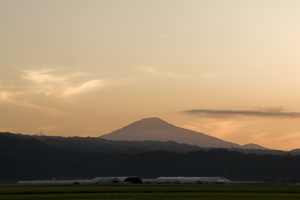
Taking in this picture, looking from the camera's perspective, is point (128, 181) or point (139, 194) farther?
point (128, 181)

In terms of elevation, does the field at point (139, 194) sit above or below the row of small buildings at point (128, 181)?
below

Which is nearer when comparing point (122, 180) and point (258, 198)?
point (258, 198)

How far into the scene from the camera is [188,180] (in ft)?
476

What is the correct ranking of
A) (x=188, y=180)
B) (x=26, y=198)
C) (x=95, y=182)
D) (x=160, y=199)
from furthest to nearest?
(x=188, y=180), (x=95, y=182), (x=26, y=198), (x=160, y=199)

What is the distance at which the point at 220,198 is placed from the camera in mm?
73375

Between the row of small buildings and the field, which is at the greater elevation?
the row of small buildings

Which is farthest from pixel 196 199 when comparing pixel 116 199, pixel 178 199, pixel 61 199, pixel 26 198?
pixel 26 198

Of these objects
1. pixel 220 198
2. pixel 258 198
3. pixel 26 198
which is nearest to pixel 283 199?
pixel 258 198

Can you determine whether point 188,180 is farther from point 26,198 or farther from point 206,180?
point 26,198

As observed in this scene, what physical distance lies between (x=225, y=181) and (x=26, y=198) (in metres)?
81.3

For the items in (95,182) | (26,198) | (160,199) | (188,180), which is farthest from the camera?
(188,180)

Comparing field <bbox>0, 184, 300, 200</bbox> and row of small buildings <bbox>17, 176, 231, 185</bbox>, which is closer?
field <bbox>0, 184, 300, 200</bbox>

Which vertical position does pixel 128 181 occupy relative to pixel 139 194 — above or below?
above

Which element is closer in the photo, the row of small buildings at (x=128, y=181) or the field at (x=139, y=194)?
the field at (x=139, y=194)
